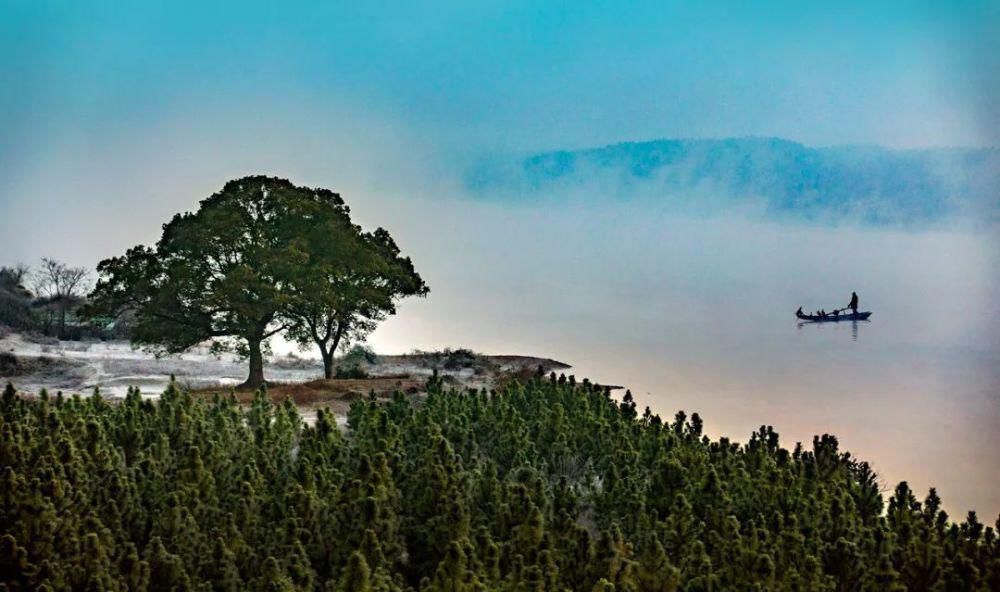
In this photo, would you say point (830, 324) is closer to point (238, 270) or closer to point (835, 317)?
point (835, 317)

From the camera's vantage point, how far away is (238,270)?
24141 millimetres

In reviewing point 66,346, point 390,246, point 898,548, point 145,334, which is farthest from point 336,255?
point 898,548

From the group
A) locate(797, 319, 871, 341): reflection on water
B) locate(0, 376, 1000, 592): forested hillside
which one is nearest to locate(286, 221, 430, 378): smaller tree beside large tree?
locate(0, 376, 1000, 592): forested hillside

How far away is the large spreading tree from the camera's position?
2477cm

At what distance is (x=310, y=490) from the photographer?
10.3 m

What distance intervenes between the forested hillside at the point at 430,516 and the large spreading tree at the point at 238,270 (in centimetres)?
1077

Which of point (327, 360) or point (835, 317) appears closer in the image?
point (327, 360)

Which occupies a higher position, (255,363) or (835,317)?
(835,317)

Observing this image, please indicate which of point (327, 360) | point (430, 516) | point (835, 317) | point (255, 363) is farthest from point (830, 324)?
point (430, 516)

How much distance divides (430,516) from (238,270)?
15.2 meters

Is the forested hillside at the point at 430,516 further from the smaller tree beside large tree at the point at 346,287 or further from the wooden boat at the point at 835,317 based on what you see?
the wooden boat at the point at 835,317

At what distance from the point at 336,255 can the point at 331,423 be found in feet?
45.0

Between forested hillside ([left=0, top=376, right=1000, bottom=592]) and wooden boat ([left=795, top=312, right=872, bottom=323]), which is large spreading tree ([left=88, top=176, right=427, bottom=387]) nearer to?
forested hillside ([left=0, top=376, right=1000, bottom=592])

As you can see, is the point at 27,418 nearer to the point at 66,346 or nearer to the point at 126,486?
the point at 126,486
